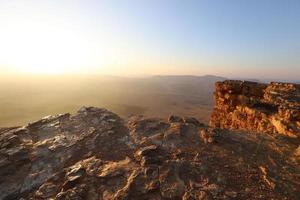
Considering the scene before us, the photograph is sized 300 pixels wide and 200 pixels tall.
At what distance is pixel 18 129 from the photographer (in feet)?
58.6

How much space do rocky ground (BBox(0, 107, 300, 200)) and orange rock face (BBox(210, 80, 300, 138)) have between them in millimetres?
2238

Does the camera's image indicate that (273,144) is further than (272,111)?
No

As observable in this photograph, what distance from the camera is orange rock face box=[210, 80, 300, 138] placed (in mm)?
16297

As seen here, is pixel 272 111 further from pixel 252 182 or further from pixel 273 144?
pixel 252 182

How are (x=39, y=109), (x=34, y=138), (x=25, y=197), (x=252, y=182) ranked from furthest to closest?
(x=39, y=109)
(x=34, y=138)
(x=25, y=197)
(x=252, y=182)

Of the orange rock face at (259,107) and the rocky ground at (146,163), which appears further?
the orange rock face at (259,107)

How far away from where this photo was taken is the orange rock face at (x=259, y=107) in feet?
53.5

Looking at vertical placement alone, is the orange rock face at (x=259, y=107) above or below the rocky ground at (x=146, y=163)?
above

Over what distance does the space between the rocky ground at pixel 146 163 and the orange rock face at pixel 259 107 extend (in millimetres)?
2238

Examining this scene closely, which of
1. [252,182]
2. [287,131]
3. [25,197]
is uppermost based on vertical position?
[287,131]

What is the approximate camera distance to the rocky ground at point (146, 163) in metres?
10.4

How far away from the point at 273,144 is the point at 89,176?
35.8ft

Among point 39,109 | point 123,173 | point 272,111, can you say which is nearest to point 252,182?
point 123,173

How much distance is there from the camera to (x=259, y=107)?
65.1 ft
